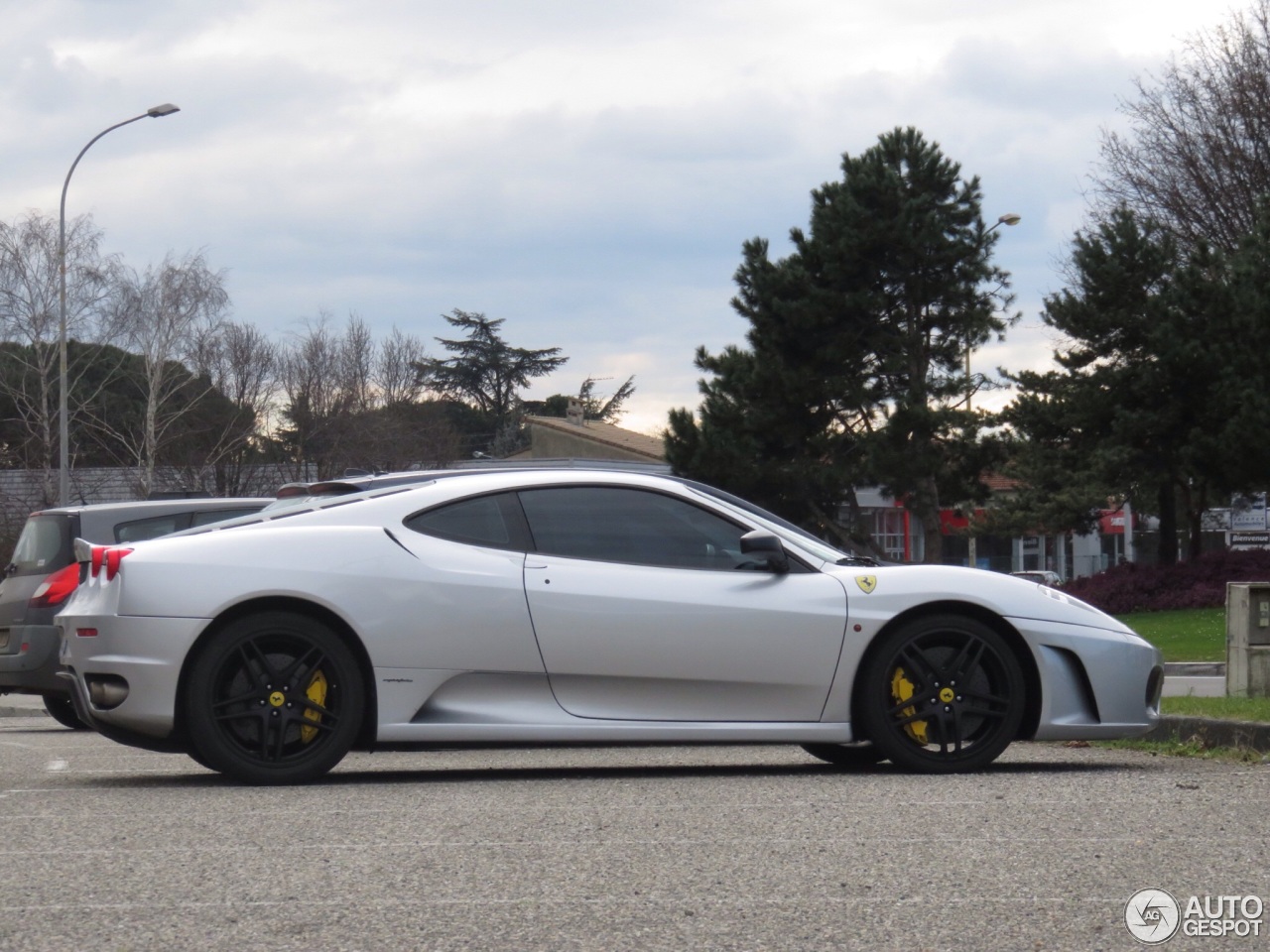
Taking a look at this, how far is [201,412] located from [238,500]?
132 ft

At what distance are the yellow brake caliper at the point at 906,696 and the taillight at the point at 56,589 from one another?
6562 millimetres

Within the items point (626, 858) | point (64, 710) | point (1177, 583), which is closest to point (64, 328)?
point (64, 710)

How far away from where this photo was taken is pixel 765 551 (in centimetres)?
754

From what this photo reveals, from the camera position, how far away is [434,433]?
69125mm

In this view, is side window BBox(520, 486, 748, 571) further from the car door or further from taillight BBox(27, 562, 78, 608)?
taillight BBox(27, 562, 78, 608)

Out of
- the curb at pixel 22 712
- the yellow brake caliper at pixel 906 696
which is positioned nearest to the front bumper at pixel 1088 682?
the yellow brake caliper at pixel 906 696

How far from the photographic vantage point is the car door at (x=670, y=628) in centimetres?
741

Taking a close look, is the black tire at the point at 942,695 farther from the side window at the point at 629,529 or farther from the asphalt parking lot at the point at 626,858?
the side window at the point at 629,529

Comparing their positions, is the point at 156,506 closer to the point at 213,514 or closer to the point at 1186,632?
the point at 213,514

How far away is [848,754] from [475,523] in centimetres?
217

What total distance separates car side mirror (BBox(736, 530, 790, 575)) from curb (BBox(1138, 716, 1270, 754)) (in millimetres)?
2215

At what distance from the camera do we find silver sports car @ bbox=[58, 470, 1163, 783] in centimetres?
716

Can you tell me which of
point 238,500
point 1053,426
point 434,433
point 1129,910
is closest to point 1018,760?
point 1129,910

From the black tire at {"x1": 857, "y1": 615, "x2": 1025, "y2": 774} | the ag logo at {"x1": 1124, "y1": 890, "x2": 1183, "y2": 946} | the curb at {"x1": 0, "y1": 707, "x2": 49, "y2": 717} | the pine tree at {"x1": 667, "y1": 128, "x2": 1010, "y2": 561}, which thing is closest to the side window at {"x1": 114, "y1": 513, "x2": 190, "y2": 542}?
the curb at {"x1": 0, "y1": 707, "x2": 49, "y2": 717}
